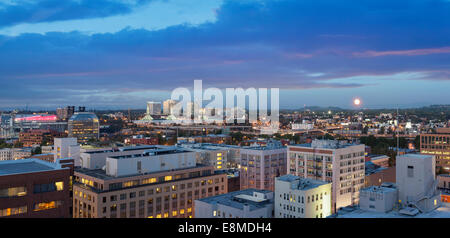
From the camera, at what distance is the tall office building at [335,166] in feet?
143

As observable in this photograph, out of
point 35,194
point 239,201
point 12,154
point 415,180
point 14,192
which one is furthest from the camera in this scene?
point 12,154

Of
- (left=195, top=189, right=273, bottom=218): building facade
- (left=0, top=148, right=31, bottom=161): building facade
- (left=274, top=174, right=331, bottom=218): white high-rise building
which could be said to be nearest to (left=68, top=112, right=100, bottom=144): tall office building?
(left=0, top=148, right=31, bottom=161): building facade

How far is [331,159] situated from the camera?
4372 cm

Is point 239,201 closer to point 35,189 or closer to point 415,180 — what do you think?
point 415,180

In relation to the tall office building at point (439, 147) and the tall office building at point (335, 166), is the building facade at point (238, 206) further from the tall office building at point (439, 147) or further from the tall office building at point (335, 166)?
the tall office building at point (439, 147)

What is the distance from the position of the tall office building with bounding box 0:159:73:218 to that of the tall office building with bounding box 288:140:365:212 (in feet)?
98.8

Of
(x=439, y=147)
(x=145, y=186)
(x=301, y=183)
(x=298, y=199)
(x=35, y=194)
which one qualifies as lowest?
(x=298, y=199)

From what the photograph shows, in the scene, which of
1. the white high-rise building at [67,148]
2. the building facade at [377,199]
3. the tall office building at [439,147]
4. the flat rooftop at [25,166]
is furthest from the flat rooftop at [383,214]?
the tall office building at [439,147]

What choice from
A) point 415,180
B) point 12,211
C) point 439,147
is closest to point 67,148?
point 12,211

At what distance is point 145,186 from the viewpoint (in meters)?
36.2

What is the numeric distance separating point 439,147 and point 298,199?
54.5 metres
